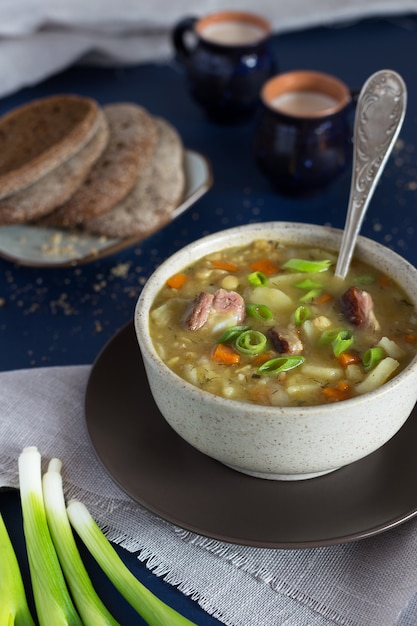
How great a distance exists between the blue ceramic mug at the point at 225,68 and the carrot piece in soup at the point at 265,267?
174 centimetres

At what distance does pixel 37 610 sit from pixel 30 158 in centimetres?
214

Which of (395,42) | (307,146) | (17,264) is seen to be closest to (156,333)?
(17,264)

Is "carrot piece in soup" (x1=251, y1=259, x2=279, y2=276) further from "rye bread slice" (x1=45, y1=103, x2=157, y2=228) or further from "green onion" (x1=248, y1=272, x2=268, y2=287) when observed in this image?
"rye bread slice" (x1=45, y1=103, x2=157, y2=228)

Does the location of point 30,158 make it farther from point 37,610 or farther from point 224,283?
point 37,610

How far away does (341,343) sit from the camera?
2.21 meters

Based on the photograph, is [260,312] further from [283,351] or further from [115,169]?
[115,169]

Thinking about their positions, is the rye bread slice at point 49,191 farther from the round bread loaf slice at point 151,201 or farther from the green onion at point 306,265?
the green onion at point 306,265

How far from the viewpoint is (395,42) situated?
4793 mm

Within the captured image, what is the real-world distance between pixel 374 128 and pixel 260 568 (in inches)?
54.7

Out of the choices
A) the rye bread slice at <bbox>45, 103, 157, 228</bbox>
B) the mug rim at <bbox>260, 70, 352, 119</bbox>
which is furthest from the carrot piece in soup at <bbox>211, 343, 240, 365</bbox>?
the mug rim at <bbox>260, 70, 352, 119</bbox>

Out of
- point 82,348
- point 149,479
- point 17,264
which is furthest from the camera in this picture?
point 17,264

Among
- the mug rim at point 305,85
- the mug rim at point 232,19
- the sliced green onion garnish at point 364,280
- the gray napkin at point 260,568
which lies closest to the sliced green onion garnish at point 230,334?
the sliced green onion garnish at point 364,280

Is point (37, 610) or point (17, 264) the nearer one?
point (37, 610)

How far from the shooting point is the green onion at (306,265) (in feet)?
8.14
